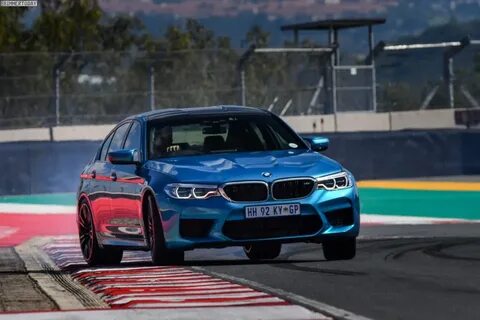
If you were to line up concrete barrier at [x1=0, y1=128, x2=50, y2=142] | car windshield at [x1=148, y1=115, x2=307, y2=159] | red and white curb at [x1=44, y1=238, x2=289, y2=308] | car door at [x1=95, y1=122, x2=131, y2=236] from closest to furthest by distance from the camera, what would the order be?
red and white curb at [x1=44, y1=238, x2=289, y2=308], car windshield at [x1=148, y1=115, x2=307, y2=159], car door at [x1=95, y1=122, x2=131, y2=236], concrete barrier at [x1=0, y1=128, x2=50, y2=142]

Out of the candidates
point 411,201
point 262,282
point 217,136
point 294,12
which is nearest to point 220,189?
point 217,136

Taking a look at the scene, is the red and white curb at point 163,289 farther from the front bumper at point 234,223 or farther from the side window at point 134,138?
the side window at point 134,138

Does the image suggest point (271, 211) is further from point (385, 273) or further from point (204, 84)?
point (204, 84)

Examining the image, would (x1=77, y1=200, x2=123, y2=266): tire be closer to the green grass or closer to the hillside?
the green grass

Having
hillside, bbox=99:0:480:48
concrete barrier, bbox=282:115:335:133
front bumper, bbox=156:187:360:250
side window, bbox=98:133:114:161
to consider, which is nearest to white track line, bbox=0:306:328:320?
front bumper, bbox=156:187:360:250

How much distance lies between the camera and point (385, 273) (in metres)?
11.8

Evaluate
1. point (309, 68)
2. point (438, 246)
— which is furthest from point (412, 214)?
point (309, 68)

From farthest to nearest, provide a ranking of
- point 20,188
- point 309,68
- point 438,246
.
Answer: point 309,68 → point 20,188 → point 438,246

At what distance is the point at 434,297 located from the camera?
9867 mm

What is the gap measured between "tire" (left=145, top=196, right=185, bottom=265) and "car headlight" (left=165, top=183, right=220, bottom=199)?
0.26 meters

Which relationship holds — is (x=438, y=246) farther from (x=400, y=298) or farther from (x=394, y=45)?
(x=394, y=45)

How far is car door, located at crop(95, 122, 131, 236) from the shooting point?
13.8m

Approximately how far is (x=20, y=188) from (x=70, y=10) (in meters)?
29.9

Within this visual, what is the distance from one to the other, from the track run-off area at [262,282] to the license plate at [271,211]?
42cm
